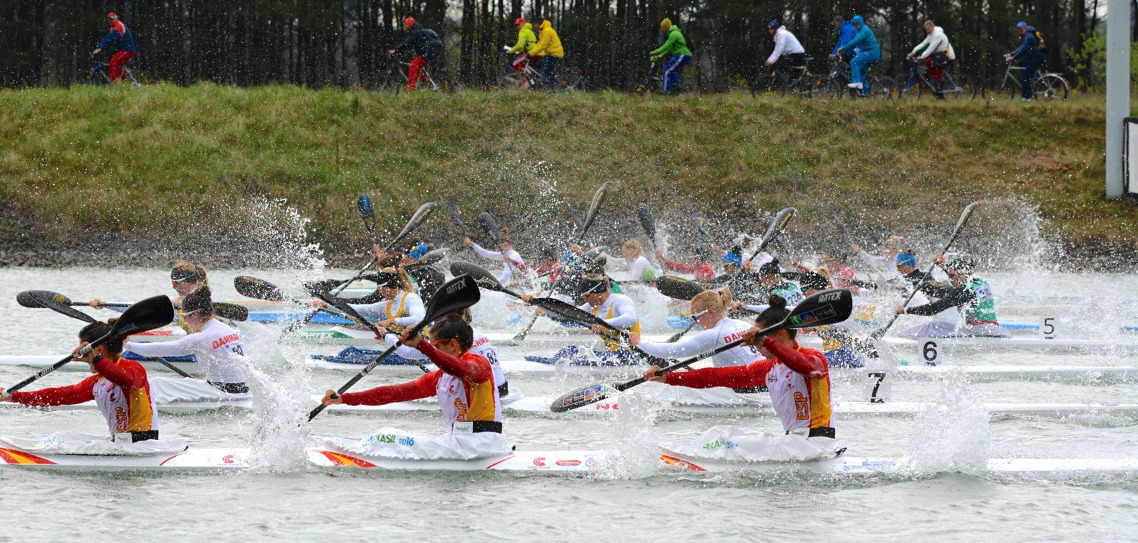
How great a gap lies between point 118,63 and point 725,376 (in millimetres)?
24414

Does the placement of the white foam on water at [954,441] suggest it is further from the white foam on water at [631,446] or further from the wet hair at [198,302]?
the wet hair at [198,302]

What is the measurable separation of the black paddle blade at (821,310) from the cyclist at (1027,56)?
22363 mm

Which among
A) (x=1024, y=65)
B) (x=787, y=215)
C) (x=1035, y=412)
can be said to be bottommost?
(x=1035, y=412)

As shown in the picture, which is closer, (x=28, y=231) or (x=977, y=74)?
(x=28, y=231)

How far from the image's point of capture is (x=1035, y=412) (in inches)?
444

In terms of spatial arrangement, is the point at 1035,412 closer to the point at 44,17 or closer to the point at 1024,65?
the point at 1024,65

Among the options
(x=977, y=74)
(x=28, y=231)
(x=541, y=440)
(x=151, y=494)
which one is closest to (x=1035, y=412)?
(x=541, y=440)

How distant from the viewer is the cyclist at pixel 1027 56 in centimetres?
2819

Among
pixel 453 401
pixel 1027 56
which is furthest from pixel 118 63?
pixel 453 401

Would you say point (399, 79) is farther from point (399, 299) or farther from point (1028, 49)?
point (399, 299)

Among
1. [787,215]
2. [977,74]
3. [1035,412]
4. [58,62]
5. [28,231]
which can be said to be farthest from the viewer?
[977,74]

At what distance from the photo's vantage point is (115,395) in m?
8.55

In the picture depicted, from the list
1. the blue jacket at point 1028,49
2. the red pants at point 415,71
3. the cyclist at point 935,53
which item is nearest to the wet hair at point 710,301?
the cyclist at point 935,53

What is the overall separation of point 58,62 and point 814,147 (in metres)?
22.1
